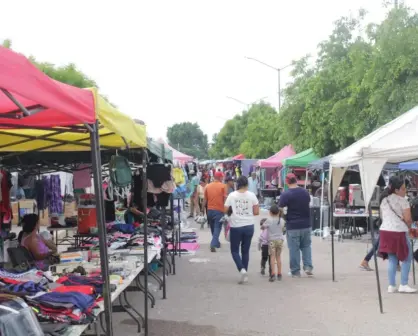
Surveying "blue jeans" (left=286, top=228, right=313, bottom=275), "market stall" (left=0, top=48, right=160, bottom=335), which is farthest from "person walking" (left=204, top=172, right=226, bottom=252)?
"market stall" (left=0, top=48, right=160, bottom=335)

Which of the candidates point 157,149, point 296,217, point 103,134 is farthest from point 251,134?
point 103,134

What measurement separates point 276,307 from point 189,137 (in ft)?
420

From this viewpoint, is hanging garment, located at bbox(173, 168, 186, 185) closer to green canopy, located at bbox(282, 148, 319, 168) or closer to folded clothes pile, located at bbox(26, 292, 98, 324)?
folded clothes pile, located at bbox(26, 292, 98, 324)

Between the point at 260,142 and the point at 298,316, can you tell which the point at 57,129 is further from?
the point at 260,142

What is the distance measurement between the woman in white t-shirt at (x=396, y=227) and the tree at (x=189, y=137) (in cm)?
12256

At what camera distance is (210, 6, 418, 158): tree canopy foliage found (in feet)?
57.7

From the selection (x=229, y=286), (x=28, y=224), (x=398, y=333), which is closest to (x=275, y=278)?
(x=229, y=286)

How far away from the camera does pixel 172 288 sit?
34.2 ft

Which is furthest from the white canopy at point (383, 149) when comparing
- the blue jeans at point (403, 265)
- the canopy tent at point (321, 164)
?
the canopy tent at point (321, 164)

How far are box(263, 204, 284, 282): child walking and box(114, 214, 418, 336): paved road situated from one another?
27 cm

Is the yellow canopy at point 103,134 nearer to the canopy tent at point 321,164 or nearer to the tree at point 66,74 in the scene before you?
the canopy tent at point 321,164

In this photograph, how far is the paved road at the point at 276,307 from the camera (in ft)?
25.0

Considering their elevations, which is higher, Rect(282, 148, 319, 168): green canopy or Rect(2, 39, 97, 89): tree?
Rect(2, 39, 97, 89): tree

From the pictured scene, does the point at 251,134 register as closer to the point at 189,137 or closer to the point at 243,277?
the point at 243,277
